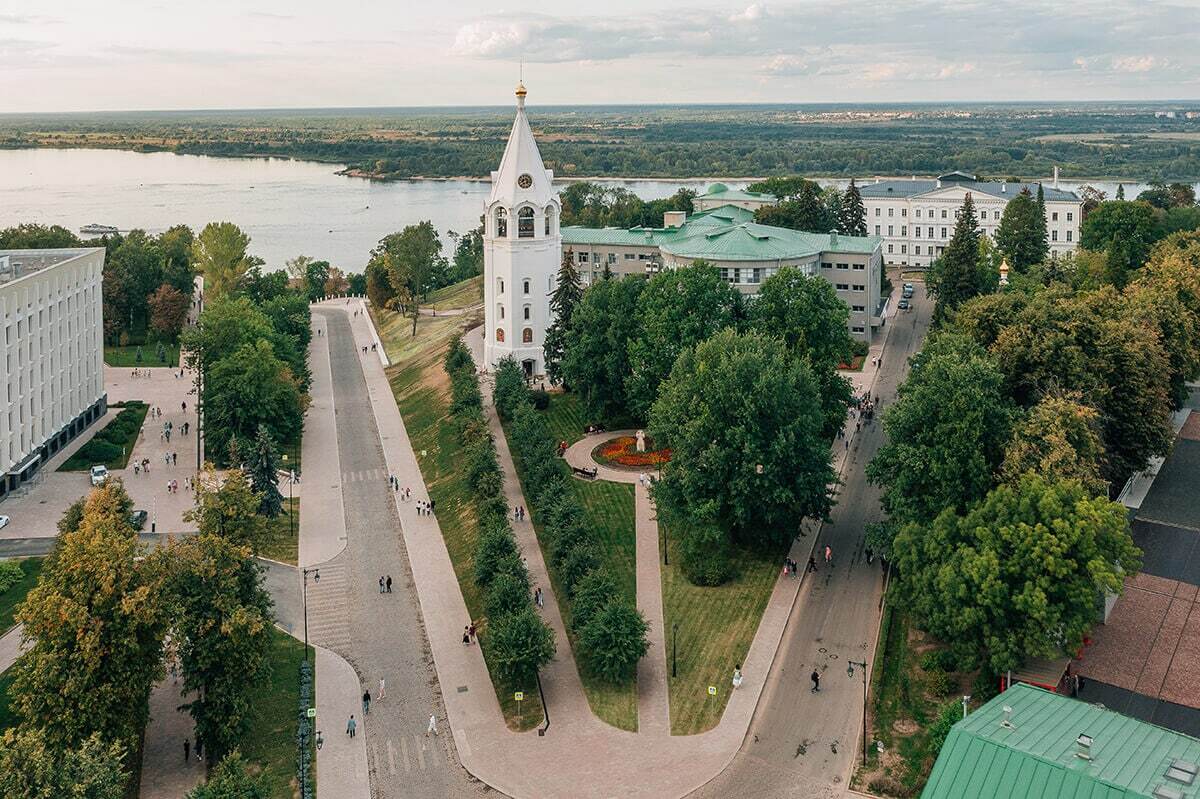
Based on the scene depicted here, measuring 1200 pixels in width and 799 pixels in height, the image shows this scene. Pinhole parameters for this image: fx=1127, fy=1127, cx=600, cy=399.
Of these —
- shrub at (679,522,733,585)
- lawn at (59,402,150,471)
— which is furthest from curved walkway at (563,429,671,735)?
lawn at (59,402,150,471)

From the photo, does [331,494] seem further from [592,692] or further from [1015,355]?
[1015,355]

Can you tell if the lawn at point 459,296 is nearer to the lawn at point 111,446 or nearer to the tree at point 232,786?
the lawn at point 111,446

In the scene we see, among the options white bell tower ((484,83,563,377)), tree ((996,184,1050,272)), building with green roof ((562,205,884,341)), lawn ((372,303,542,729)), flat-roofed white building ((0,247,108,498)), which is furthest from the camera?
tree ((996,184,1050,272))

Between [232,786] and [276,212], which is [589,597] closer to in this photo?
[232,786]

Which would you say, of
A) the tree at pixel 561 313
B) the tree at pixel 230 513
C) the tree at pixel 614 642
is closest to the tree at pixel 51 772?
the tree at pixel 230 513

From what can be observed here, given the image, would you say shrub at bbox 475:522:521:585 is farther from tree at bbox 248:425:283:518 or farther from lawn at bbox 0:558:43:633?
lawn at bbox 0:558:43:633

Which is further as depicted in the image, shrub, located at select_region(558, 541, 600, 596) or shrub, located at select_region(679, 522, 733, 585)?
shrub, located at select_region(679, 522, 733, 585)
